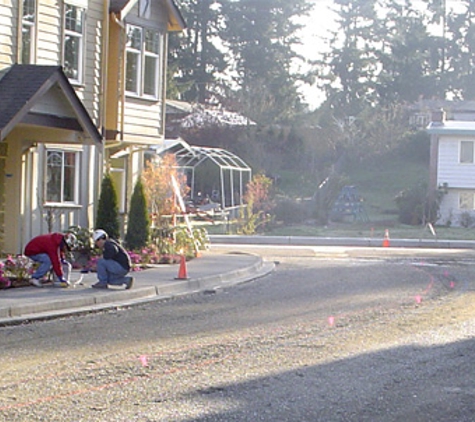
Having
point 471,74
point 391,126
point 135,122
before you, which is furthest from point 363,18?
point 135,122

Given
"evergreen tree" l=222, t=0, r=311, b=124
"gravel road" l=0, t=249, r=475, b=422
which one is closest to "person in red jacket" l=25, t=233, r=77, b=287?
"gravel road" l=0, t=249, r=475, b=422

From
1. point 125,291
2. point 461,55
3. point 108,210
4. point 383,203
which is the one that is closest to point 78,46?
point 108,210

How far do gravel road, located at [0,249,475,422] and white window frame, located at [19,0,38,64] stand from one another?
7015mm

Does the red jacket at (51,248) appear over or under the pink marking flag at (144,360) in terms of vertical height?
over

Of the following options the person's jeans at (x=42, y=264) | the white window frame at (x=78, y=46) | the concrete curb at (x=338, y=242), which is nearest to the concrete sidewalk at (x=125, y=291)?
the person's jeans at (x=42, y=264)

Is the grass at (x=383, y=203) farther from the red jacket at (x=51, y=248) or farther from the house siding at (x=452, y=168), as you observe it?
the red jacket at (x=51, y=248)

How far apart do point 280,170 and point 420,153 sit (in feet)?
34.1

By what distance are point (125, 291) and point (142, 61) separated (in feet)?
30.2

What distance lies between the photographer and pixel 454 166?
Answer: 47.9m

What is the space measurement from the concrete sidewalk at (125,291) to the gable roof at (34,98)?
3.10 metres

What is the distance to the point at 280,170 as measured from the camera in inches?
2164

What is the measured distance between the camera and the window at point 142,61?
23.5 m

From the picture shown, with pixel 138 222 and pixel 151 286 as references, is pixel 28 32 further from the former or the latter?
pixel 151 286

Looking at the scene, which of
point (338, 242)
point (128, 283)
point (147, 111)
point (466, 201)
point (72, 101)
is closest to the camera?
point (128, 283)
